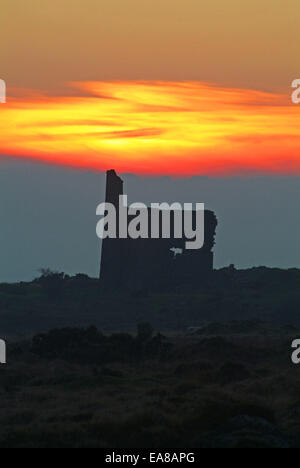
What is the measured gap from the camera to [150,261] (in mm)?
102875

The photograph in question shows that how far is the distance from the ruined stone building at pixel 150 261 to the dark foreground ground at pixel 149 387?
14.7m

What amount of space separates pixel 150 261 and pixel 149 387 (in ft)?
209

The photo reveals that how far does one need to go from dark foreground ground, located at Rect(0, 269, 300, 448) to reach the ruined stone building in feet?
48.3

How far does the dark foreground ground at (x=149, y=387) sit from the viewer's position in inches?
1114

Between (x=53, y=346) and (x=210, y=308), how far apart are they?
4027 centimetres

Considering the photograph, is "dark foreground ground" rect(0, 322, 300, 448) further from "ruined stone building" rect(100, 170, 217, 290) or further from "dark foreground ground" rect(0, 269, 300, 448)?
"ruined stone building" rect(100, 170, 217, 290)

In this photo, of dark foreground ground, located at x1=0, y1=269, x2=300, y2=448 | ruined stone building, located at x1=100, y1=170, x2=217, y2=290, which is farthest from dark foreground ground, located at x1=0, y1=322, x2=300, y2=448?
ruined stone building, located at x1=100, y1=170, x2=217, y2=290

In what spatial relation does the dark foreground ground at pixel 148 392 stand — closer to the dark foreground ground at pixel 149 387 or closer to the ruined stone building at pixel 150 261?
the dark foreground ground at pixel 149 387

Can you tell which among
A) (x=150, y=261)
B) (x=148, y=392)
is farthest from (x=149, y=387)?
(x=150, y=261)

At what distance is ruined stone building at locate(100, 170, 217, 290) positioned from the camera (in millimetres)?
102438

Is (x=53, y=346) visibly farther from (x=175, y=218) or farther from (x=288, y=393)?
(x=175, y=218)

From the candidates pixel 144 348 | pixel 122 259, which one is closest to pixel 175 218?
pixel 122 259

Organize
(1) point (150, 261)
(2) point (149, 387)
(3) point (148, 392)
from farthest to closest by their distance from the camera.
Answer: (1) point (150, 261), (2) point (149, 387), (3) point (148, 392)

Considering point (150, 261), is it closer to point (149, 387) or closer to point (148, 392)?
point (149, 387)
